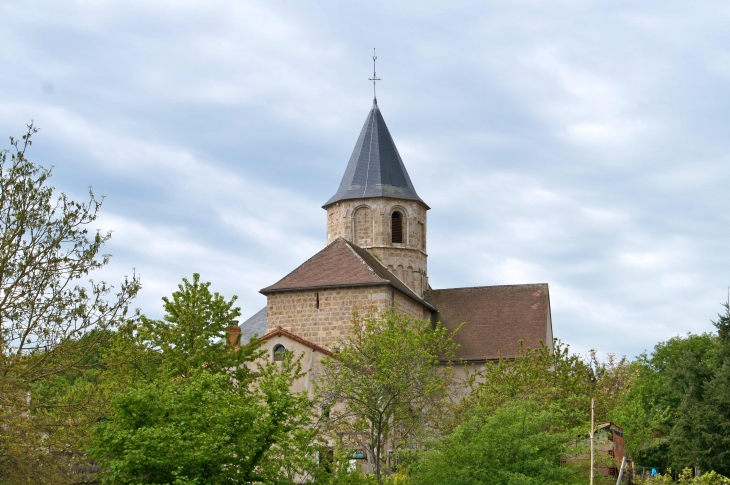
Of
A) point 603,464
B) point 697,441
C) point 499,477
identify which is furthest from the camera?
point 697,441

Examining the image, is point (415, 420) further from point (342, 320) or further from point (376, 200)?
point (376, 200)

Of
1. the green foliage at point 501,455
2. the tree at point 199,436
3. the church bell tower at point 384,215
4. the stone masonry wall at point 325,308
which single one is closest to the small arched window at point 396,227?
the church bell tower at point 384,215

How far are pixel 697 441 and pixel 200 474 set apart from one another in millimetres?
20904

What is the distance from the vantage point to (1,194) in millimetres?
16672

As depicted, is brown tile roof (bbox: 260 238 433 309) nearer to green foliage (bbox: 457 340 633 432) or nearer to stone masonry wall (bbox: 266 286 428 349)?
stone masonry wall (bbox: 266 286 428 349)

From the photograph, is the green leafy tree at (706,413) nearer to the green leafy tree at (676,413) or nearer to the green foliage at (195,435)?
the green leafy tree at (676,413)

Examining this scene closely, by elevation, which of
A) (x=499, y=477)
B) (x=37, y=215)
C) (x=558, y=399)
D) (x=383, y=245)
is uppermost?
(x=383, y=245)

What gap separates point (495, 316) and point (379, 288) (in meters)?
6.08

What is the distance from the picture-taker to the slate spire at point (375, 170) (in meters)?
38.3

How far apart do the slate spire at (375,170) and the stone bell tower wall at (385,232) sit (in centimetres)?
33

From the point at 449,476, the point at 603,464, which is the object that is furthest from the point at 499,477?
the point at 603,464

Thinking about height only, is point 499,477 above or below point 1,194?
below

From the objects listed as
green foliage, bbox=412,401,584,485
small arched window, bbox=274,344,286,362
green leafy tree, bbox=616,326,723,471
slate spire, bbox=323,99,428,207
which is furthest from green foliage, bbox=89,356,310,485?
slate spire, bbox=323,99,428,207

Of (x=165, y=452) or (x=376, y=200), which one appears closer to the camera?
(x=165, y=452)
